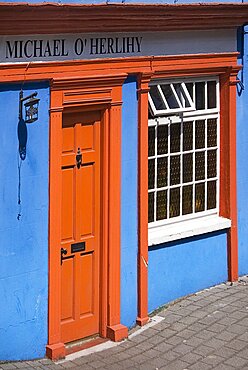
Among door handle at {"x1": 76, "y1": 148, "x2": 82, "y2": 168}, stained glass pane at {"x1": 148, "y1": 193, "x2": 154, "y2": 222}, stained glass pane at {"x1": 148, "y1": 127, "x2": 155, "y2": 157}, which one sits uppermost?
stained glass pane at {"x1": 148, "y1": 127, "x2": 155, "y2": 157}

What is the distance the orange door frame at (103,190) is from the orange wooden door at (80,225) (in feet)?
0.30

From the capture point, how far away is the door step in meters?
9.40

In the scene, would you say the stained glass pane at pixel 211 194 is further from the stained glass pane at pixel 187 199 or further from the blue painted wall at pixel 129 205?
the blue painted wall at pixel 129 205

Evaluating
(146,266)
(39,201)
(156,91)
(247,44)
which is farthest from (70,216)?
(247,44)

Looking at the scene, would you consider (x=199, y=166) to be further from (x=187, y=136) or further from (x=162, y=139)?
(x=162, y=139)

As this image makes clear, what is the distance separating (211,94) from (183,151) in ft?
3.04

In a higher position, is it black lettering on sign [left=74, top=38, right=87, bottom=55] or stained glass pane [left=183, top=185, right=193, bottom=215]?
black lettering on sign [left=74, top=38, right=87, bottom=55]

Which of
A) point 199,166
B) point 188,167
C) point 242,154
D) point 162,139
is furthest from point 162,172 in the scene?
point 242,154

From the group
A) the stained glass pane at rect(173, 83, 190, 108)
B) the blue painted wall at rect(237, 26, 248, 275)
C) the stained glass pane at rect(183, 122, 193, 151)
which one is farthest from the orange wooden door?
the blue painted wall at rect(237, 26, 248, 275)

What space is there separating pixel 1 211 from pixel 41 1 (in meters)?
2.15

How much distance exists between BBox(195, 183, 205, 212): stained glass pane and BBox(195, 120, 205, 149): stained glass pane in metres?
0.52

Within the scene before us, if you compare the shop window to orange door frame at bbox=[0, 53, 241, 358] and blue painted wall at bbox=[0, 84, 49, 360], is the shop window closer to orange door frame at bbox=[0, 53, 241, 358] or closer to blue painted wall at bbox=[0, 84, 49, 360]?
orange door frame at bbox=[0, 53, 241, 358]

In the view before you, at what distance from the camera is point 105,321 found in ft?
31.9

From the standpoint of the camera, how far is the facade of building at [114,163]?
8695mm
